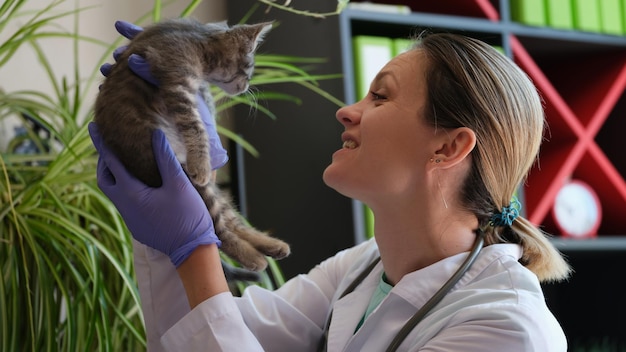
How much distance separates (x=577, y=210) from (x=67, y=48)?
1.50m

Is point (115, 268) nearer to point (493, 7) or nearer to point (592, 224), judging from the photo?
point (493, 7)

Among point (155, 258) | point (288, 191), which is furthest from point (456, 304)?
point (288, 191)

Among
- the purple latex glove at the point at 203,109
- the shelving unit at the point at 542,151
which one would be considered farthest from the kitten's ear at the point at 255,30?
the shelving unit at the point at 542,151

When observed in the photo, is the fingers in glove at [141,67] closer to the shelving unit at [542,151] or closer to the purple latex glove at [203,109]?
the purple latex glove at [203,109]

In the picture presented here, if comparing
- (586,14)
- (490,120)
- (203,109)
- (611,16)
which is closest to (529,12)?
(586,14)

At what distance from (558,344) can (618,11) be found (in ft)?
5.20

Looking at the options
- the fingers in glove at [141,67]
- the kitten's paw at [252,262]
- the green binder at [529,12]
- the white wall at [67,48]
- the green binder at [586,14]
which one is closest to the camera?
the fingers in glove at [141,67]

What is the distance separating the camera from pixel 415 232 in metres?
1.31

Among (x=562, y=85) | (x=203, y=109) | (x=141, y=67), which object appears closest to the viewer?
(x=141, y=67)

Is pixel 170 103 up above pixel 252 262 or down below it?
above

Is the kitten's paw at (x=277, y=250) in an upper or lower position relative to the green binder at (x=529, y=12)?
lower

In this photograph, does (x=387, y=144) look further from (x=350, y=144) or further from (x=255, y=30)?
(x=255, y=30)

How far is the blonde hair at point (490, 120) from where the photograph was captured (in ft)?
4.16

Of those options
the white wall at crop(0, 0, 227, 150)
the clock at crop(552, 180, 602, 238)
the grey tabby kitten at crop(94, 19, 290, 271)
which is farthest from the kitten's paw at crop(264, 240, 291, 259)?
the clock at crop(552, 180, 602, 238)
